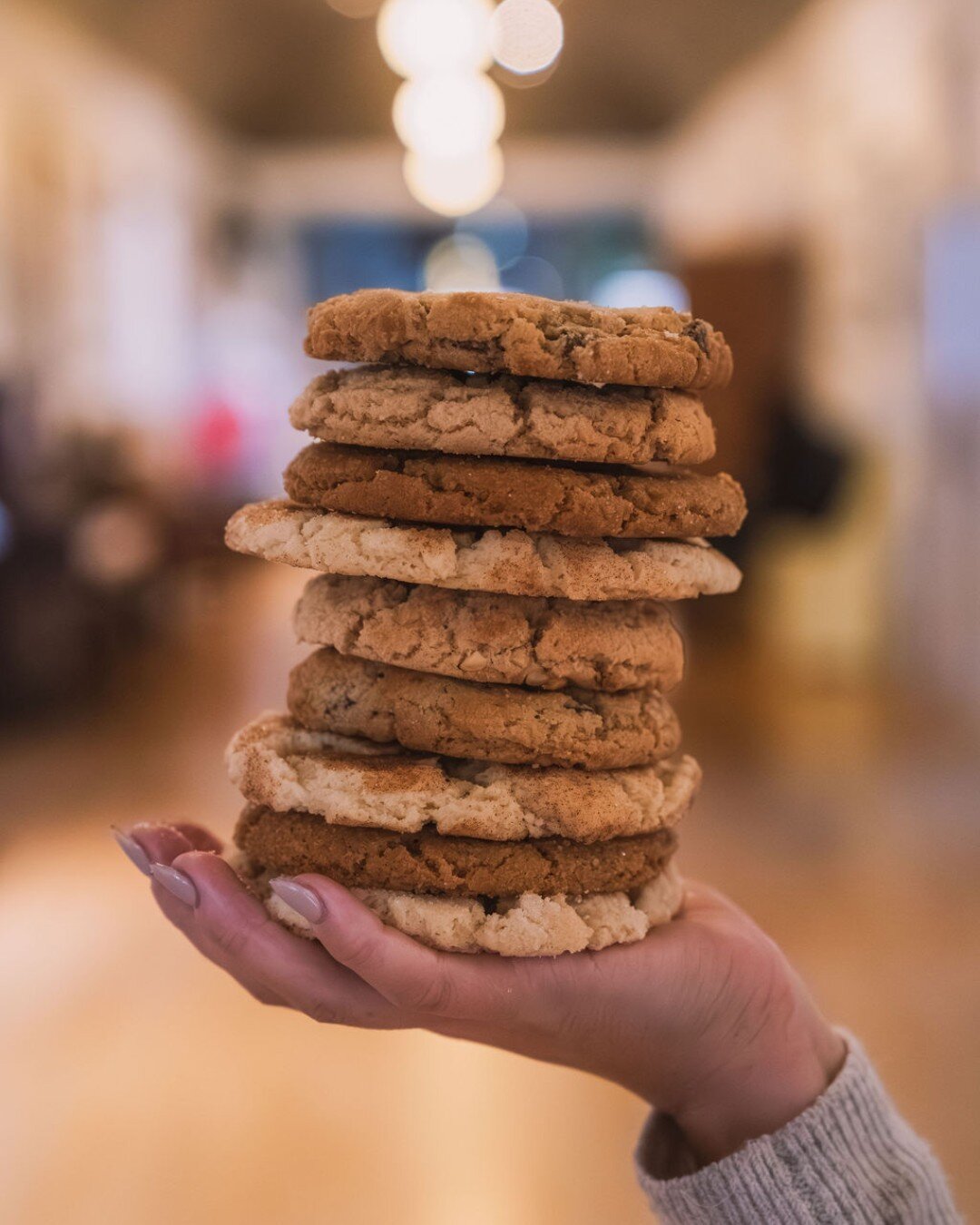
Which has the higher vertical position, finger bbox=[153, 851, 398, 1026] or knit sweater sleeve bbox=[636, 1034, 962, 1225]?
finger bbox=[153, 851, 398, 1026]

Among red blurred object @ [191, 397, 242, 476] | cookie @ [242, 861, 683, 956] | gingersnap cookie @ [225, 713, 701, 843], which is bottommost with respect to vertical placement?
cookie @ [242, 861, 683, 956]

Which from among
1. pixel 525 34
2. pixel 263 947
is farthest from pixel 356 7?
pixel 263 947

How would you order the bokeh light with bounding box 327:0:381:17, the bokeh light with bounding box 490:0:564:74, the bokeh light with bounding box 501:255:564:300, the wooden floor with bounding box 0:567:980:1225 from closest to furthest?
1. the wooden floor with bounding box 0:567:980:1225
2. the bokeh light with bounding box 490:0:564:74
3. the bokeh light with bounding box 327:0:381:17
4. the bokeh light with bounding box 501:255:564:300

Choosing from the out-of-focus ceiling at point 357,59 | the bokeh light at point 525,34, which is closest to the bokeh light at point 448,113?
the bokeh light at point 525,34

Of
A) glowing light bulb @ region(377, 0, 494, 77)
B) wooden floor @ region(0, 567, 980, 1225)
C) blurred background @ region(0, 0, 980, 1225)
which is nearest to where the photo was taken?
wooden floor @ region(0, 567, 980, 1225)

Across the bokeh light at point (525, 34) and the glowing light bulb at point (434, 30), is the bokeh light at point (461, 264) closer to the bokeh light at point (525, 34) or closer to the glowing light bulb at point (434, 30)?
the bokeh light at point (525, 34)

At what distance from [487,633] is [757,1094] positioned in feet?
1.99

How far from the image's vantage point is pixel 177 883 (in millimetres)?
1322

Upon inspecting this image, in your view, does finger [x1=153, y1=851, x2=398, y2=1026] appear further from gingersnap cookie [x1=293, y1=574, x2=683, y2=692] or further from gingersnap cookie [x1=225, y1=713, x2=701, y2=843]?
gingersnap cookie [x1=293, y1=574, x2=683, y2=692]

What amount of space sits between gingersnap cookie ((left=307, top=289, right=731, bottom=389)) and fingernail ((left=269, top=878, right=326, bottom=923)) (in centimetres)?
55

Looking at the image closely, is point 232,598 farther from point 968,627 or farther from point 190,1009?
point 190,1009

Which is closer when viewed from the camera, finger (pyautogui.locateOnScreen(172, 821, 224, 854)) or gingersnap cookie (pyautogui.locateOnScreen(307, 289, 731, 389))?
gingersnap cookie (pyautogui.locateOnScreen(307, 289, 731, 389))

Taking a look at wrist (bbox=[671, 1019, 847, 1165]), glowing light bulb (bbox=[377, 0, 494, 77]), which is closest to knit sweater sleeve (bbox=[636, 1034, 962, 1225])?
wrist (bbox=[671, 1019, 847, 1165])

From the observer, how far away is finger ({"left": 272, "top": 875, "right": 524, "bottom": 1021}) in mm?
1238
